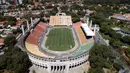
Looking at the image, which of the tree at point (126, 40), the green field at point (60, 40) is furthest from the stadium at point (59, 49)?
the tree at point (126, 40)

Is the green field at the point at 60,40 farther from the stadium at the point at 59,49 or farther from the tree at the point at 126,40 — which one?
the tree at the point at 126,40

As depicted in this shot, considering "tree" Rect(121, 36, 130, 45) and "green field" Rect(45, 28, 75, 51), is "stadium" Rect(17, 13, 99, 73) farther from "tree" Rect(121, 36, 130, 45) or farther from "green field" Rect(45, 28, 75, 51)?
"tree" Rect(121, 36, 130, 45)

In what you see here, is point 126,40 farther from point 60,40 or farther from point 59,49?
point 59,49

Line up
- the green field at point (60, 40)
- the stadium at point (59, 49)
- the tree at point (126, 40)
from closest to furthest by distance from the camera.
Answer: the stadium at point (59, 49) → the green field at point (60, 40) → the tree at point (126, 40)

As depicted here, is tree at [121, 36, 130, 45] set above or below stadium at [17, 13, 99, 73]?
below

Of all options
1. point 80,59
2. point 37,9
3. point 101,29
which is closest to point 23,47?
point 80,59

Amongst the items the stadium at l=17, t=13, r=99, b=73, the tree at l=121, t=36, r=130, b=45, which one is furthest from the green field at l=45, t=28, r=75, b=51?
the tree at l=121, t=36, r=130, b=45

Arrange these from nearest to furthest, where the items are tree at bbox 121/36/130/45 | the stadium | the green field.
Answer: the stadium < the green field < tree at bbox 121/36/130/45

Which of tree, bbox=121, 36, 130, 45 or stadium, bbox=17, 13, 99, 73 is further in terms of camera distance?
tree, bbox=121, 36, 130, 45

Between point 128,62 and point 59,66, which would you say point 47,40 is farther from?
point 128,62
